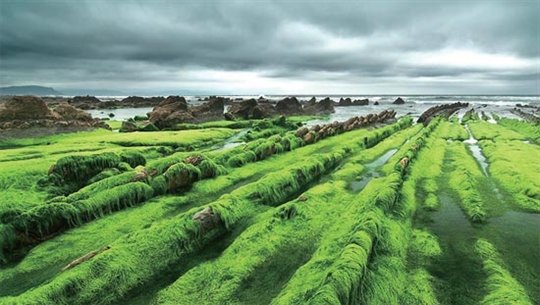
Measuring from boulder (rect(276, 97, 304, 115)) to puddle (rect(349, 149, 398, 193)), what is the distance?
34615 millimetres

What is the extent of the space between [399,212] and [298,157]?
9565mm

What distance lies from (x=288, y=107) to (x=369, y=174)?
41.5 metres

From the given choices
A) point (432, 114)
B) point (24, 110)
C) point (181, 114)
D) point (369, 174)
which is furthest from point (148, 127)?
point (432, 114)

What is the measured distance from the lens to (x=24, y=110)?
75.8 feet

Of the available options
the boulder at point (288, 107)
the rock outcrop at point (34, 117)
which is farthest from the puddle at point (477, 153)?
the boulder at point (288, 107)

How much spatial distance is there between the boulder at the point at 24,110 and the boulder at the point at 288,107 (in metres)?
35.1

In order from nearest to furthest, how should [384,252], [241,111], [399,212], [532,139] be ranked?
[384,252]
[399,212]
[532,139]
[241,111]

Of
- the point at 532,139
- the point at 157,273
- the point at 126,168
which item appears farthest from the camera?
the point at 532,139

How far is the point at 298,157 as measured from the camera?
18438 millimetres

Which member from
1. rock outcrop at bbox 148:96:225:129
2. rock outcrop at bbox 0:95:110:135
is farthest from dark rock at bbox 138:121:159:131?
rock outcrop at bbox 0:95:110:135

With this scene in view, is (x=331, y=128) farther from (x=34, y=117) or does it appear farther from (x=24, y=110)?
(x=24, y=110)

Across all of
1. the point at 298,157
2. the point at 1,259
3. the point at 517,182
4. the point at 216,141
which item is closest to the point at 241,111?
the point at 216,141

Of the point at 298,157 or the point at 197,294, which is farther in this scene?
the point at 298,157

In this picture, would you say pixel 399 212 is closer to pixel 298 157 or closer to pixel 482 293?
pixel 482 293
